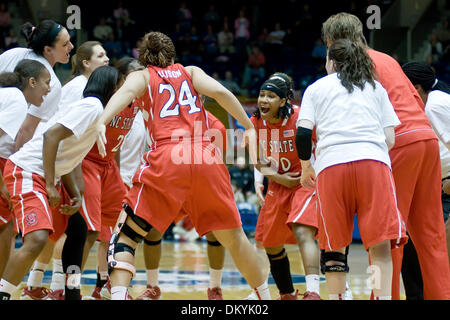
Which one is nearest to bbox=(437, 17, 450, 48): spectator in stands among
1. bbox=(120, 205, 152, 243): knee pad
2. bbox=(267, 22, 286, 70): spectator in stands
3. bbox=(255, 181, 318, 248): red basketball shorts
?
bbox=(267, 22, 286, 70): spectator in stands

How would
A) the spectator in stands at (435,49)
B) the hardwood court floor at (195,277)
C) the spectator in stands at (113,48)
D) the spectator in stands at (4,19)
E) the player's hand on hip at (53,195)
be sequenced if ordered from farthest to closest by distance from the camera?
the spectator in stands at (4,19) → the spectator in stands at (113,48) → the spectator in stands at (435,49) → the hardwood court floor at (195,277) → the player's hand on hip at (53,195)

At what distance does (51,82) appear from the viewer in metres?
5.41

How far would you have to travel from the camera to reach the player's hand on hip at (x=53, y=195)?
15.5ft

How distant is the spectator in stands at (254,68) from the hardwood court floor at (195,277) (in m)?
7.49

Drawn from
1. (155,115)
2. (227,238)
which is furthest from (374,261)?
(155,115)

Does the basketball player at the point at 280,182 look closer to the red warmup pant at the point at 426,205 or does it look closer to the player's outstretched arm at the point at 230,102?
the red warmup pant at the point at 426,205

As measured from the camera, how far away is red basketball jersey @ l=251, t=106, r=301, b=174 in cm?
582

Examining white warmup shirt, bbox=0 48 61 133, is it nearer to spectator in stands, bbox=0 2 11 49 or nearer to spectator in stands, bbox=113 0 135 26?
spectator in stands, bbox=0 2 11 49

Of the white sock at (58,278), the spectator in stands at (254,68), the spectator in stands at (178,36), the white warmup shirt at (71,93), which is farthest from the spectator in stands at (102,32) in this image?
the white sock at (58,278)

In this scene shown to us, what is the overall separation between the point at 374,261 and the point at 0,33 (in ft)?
51.9

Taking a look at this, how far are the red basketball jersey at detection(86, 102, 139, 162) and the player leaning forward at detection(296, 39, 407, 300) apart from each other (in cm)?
199

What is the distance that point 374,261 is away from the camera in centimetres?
409

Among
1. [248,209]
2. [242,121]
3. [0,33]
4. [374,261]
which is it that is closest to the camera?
[374,261]
